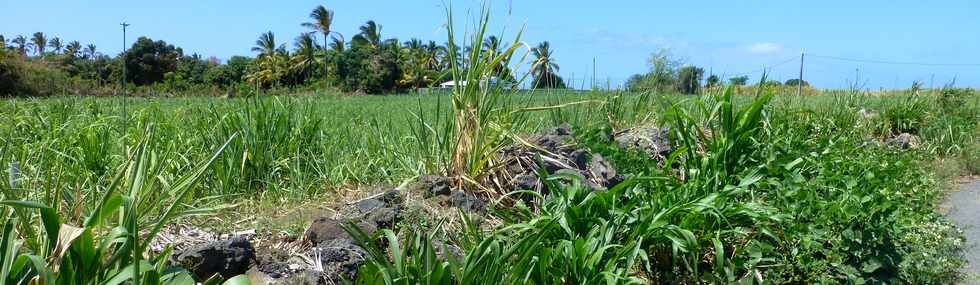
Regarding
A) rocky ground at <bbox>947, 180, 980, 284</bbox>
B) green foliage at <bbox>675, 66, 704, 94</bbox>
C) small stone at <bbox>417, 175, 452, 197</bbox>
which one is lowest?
rocky ground at <bbox>947, 180, 980, 284</bbox>

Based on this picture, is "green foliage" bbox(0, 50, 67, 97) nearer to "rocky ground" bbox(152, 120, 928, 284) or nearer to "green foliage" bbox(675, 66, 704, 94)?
"green foliage" bbox(675, 66, 704, 94)

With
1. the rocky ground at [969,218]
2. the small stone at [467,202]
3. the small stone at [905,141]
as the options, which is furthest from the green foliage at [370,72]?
the small stone at [467,202]

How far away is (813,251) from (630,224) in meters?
0.82

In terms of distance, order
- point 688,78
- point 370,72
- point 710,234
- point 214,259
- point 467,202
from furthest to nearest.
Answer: point 370,72 < point 688,78 < point 467,202 < point 710,234 < point 214,259

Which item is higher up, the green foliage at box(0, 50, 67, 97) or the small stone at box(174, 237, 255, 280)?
the green foliage at box(0, 50, 67, 97)

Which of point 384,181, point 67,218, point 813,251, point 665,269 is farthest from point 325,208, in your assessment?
point 813,251

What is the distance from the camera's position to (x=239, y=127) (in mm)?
4645

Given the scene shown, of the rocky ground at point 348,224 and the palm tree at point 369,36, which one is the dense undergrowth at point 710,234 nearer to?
the rocky ground at point 348,224

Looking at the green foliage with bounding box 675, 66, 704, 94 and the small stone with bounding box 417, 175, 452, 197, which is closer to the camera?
the small stone with bounding box 417, 175, 452, 197

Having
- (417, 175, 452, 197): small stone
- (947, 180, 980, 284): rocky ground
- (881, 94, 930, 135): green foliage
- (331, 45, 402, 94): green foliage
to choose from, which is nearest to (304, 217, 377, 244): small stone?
(417, 175, 452, 197): small stone

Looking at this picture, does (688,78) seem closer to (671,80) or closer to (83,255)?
(671,80)

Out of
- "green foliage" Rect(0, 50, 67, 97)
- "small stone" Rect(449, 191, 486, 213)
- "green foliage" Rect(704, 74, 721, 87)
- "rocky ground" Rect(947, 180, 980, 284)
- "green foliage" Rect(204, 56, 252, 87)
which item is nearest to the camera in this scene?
"small stone" Rect(449, 191, 486, 213)

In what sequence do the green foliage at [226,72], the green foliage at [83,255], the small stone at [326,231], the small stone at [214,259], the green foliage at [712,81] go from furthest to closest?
the green foliage at [226,72]
the green foliage at [712,81]
the small stone at [326,231]
the small stone at [214,259]
the green foliage at [83,255]

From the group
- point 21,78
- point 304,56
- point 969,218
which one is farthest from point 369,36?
point 969,218
